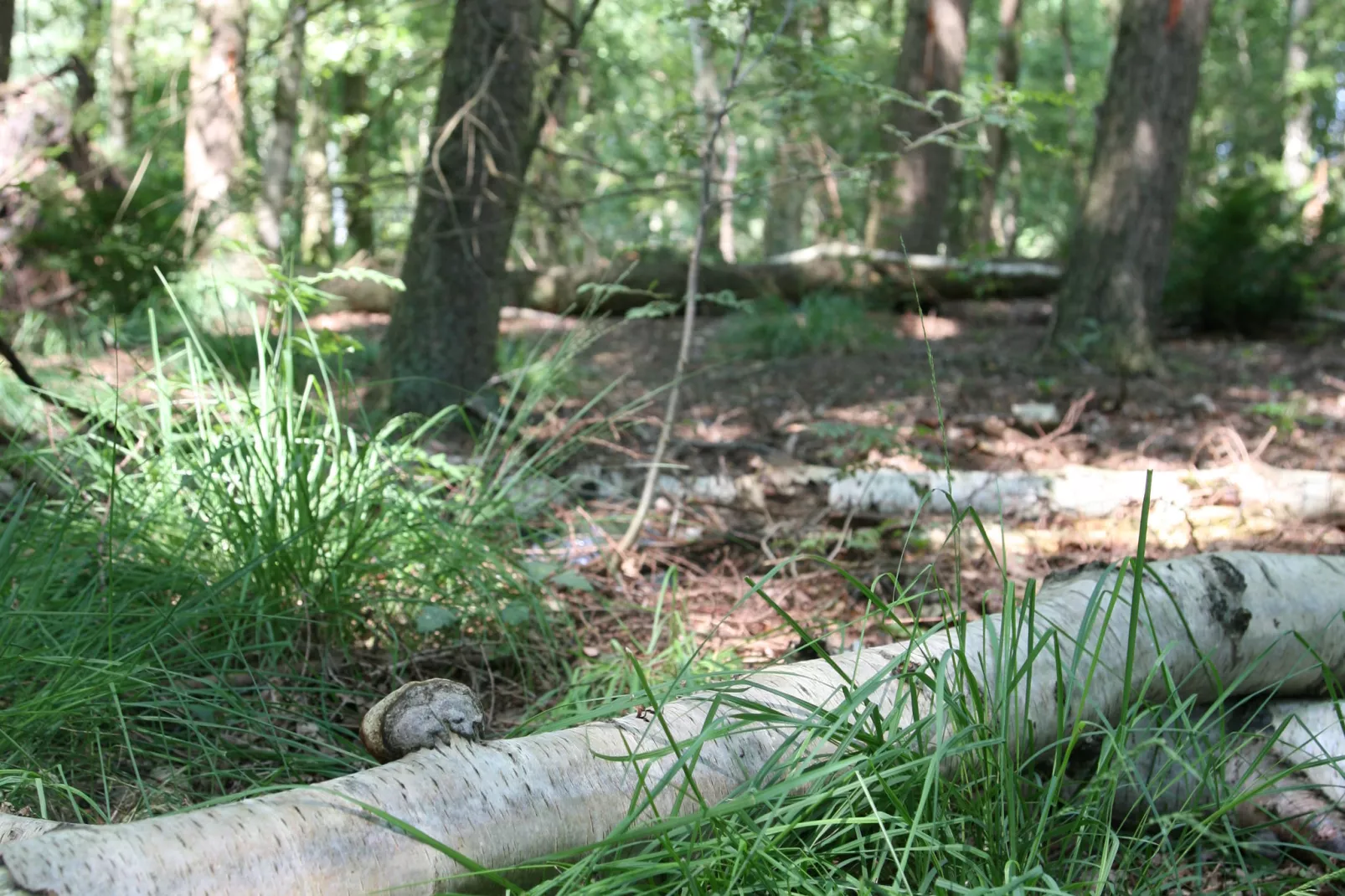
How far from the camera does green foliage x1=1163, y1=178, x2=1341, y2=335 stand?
9.20 m

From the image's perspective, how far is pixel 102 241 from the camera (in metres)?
7.19

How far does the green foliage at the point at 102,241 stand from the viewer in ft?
23.7

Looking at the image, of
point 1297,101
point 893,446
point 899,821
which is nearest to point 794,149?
point 893,446

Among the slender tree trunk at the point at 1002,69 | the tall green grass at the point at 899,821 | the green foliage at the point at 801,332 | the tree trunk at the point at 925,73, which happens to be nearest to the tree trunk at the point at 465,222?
the tall green grass at the point at 899,821

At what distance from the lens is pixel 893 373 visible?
7.54m

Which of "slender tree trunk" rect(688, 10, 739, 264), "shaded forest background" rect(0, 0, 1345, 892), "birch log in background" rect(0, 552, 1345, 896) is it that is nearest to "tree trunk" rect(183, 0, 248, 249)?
"shaded forest background" rect(0, 0, 1345, 892)

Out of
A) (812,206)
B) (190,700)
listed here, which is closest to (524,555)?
(190,700)

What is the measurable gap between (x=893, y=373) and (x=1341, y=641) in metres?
5.32

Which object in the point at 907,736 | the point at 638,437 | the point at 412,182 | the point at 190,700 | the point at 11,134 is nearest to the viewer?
the point at 907,736

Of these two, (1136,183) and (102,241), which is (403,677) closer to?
(102,241)

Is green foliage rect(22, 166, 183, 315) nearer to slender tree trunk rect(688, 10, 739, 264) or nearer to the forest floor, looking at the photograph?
the forest floor

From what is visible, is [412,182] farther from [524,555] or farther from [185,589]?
[185,589]

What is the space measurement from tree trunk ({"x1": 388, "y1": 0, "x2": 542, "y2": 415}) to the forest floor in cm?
66

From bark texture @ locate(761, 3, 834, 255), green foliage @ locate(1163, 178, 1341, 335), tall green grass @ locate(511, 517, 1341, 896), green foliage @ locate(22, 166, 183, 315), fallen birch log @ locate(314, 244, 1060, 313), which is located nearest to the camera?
tall green grass @ locate(511, 517, 1341, 896)
